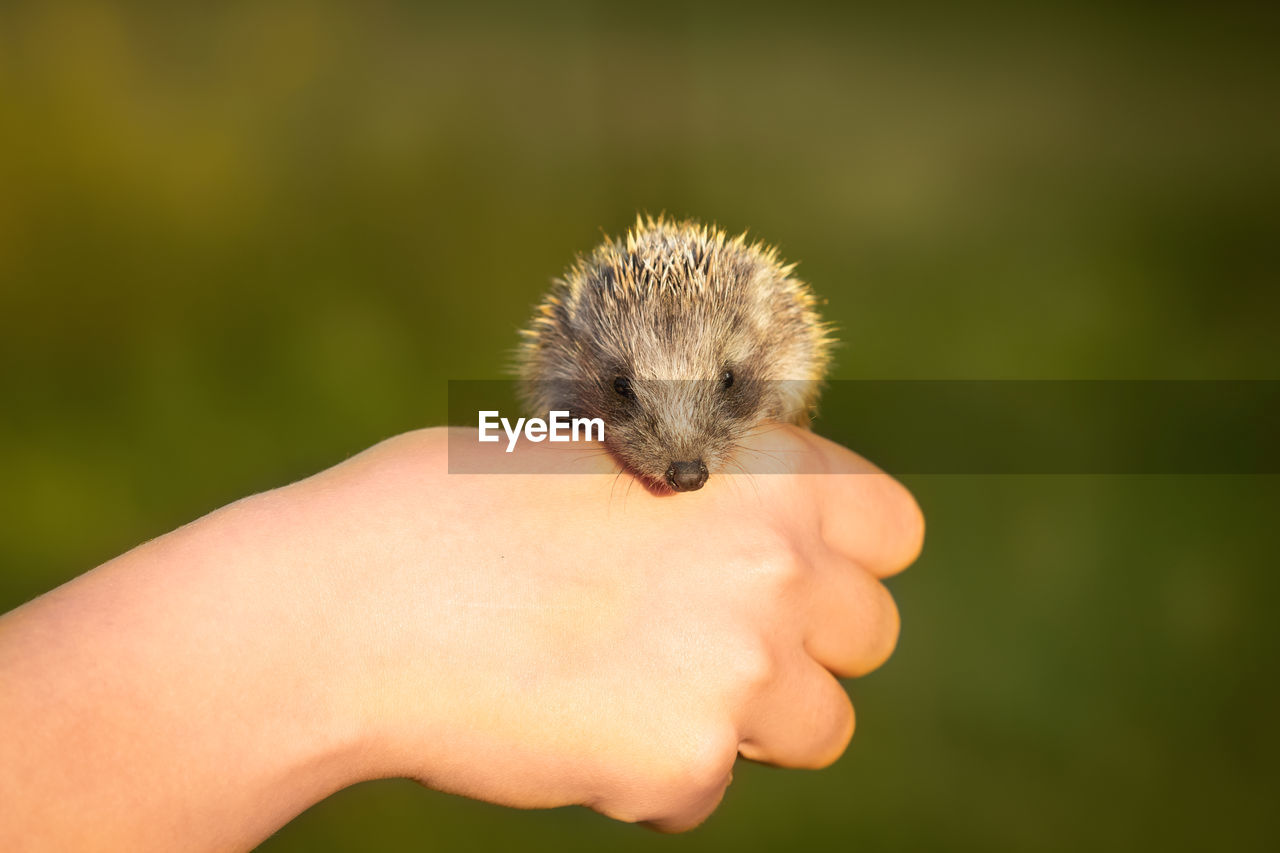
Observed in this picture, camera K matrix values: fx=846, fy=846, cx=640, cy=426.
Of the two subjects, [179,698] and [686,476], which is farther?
[686,476]

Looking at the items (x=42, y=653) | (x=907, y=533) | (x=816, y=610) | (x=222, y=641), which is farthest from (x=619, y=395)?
(x=42, y=653)

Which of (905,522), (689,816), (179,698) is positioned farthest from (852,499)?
(179,698)

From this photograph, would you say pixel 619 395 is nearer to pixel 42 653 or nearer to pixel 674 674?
pixel 674 674

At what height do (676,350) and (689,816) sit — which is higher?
(676,350)

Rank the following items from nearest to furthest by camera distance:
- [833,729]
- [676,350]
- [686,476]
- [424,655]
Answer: [424,655] < [686,476] < [833,729] < [676,350]

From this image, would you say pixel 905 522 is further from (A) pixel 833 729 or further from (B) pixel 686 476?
(B) pixel 686 476

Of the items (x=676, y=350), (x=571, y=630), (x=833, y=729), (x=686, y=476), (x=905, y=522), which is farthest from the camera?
(x=905, y=522)

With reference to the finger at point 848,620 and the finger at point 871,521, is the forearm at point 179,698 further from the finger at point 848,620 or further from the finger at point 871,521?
the finger at point 871,521
